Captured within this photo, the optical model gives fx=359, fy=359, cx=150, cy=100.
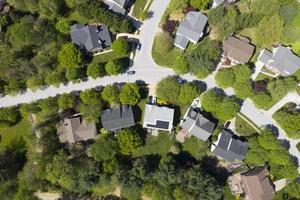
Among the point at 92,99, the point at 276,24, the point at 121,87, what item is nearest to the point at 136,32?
the point at 121,87

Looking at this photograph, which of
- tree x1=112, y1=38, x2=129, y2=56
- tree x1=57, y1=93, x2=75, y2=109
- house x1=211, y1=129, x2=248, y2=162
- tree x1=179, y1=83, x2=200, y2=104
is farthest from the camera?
tree x1=112, y1=38, x2=129, y2=56

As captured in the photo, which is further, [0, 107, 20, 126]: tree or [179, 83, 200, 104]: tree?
[0, 107, 20, 126]: tree

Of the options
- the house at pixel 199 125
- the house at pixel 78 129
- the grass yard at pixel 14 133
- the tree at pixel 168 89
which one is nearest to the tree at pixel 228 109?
the house at pixel 199 125

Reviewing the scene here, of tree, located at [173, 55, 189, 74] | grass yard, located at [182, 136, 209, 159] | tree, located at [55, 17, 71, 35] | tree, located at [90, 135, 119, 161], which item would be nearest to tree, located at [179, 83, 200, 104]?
tree, located at [173, 55, 189, 74]

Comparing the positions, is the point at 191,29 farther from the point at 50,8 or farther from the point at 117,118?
the point at 50,8

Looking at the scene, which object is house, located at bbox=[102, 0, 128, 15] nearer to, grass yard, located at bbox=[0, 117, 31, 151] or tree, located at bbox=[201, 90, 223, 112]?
tree, located at bbox=[201, 90, 223, 112]
